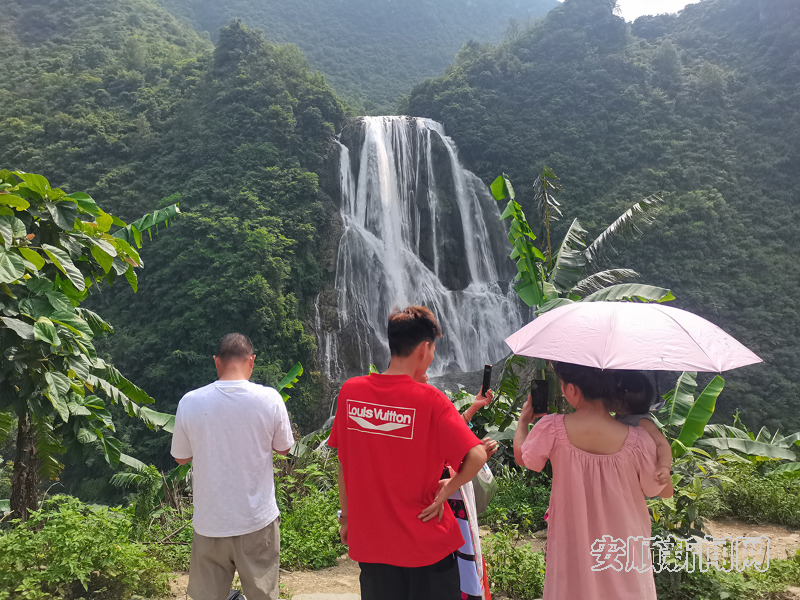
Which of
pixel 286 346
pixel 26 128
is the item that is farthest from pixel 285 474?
pixel 26 128

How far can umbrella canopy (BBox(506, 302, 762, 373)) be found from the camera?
66.6 inches

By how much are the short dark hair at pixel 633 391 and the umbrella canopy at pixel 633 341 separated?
0.23 feet

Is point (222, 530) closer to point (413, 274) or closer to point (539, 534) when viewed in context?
point (539, 534)

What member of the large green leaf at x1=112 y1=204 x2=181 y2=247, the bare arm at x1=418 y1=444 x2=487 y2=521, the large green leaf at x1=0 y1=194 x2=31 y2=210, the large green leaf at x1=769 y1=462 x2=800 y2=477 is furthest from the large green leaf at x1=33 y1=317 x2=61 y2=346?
the large green leaf at x1=769 y1=462 x2=800 y2=477

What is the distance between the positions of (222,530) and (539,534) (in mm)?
2821

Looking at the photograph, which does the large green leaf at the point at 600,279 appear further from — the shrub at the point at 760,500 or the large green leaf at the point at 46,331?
the large green leaf at the point at 46,331

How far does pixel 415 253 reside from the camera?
17.1m

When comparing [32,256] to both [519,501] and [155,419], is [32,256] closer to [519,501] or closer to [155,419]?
[155,419]

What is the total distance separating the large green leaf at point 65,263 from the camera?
2.69 m

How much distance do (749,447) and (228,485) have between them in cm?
488

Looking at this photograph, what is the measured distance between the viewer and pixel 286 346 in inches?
575

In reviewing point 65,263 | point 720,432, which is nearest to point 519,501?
point 720,432

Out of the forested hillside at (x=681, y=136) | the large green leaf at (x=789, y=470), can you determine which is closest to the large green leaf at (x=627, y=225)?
the large green leaf at (x=789, y=470)

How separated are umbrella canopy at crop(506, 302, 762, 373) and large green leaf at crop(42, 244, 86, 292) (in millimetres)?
2351
